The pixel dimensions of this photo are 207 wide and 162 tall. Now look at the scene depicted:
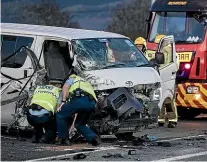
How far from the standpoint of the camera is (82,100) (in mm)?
10055

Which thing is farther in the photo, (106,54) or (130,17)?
(130,17)

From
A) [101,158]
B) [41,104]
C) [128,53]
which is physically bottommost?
[101,158]

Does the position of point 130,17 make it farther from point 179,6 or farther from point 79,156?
point 79,156

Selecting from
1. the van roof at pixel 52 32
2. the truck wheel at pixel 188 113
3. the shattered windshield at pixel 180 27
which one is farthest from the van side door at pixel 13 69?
the truck wheel at pixel 188 113

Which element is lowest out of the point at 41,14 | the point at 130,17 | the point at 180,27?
the point at 180,27

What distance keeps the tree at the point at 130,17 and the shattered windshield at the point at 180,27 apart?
26.3 meters

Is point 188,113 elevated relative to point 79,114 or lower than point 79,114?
lower

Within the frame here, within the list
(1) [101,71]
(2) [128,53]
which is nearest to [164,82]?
(2) [128,53]

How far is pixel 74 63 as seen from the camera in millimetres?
10641

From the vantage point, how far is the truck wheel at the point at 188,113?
16.4 meters

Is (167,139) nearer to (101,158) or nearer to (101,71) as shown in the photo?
(101,71)

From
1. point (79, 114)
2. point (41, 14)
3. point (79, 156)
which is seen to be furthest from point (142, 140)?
point (41, 14)

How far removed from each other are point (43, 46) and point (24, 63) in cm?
42

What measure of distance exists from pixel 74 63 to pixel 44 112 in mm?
968
